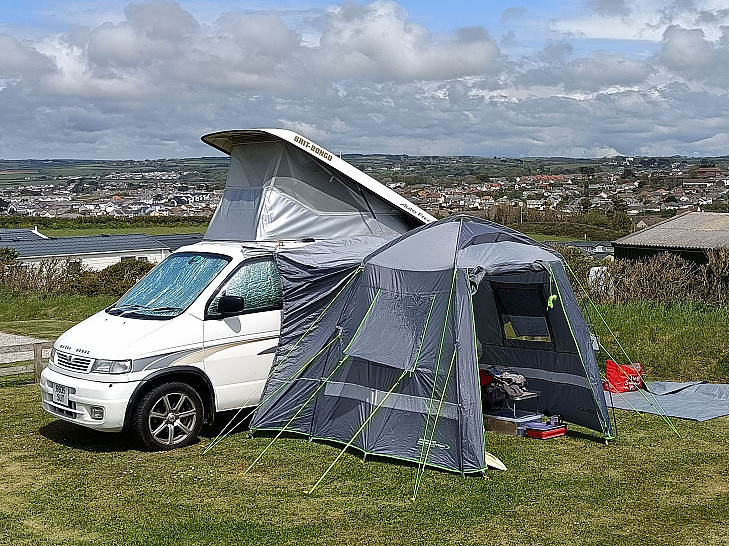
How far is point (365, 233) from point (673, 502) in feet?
16.0

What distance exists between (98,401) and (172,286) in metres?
1.55

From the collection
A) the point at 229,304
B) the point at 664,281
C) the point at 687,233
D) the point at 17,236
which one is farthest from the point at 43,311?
the point at 17,236

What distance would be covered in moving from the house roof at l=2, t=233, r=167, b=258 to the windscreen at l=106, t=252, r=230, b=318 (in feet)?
110

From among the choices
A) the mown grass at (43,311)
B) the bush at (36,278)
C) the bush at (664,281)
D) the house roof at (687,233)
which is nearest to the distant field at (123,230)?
the bush at (36,278)

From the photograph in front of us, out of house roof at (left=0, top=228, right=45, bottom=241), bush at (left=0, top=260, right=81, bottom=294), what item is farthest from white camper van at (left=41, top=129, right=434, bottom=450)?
house roof at (left=0, top=228, right=45, bottom=241)

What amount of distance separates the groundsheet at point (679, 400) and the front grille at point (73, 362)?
5.68m

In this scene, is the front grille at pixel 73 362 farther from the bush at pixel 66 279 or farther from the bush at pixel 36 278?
the bush at pixel 36 278

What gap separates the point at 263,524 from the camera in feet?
21.0

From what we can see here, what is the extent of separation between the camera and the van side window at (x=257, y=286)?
28.9 ft

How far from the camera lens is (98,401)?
789 cm

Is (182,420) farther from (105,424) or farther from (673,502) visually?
(673,502)

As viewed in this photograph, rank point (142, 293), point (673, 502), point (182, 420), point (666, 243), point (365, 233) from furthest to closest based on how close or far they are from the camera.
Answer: point (666, 243) → point (365, 233) → point (142, 293) → point (182, 420) → point (673, 502)

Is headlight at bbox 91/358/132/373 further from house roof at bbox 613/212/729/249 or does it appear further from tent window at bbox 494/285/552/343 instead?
house roof at bbox 613/212/729/249

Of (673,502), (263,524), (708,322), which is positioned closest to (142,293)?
(263,524)
